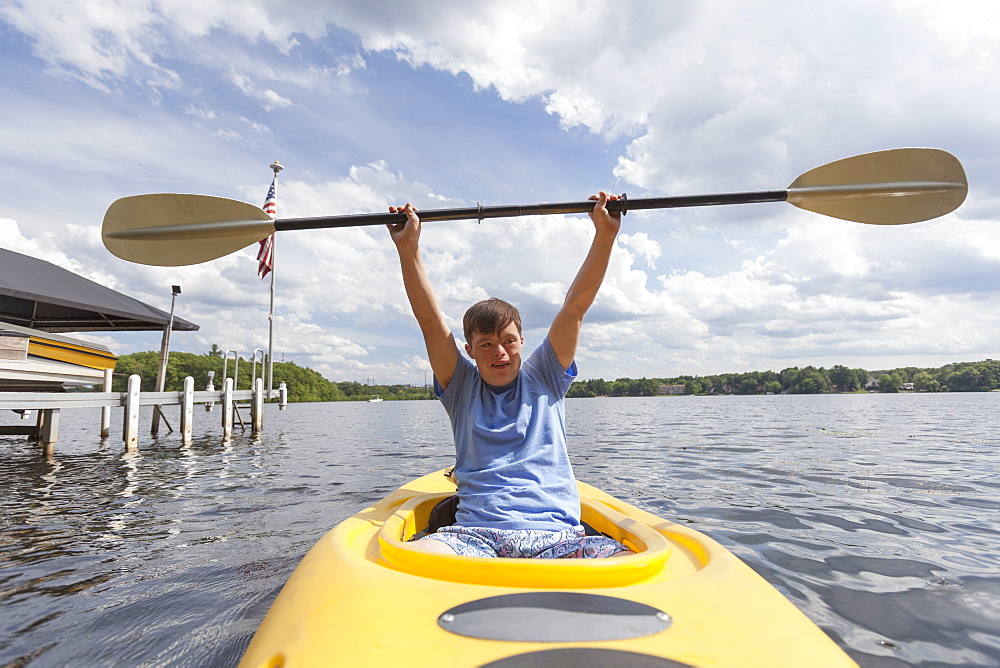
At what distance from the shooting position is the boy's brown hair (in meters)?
2.32

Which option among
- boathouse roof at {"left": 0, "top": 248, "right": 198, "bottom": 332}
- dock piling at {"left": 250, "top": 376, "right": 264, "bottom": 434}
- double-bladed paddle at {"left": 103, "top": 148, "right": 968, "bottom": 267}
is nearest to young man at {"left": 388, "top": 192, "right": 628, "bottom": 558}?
double-bladed paddle at {"left": 103, "top": 148, "right": 968, "bottom": 267}

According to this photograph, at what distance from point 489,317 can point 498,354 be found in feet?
0.53

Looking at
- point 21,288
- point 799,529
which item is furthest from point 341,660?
point 21,288

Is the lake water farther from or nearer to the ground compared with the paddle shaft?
nearer to the ground

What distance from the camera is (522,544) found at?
6.55 ft

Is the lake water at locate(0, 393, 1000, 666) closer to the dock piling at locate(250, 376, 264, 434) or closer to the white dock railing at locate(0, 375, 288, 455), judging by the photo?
the white dock railing at locate(0, 375, 288, 455)

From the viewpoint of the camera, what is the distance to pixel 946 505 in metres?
5.06

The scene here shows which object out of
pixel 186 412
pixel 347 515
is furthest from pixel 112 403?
pixel 347 515

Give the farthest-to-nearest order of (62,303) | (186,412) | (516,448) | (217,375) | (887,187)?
(217,375) → (186,412) → (62,303) → (887,187) → (516,448)

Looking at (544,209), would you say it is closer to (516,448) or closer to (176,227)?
(516,448)

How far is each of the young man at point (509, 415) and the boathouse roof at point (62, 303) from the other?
389 inches

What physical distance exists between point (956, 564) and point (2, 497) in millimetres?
8893

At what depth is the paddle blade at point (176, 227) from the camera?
12.1ft

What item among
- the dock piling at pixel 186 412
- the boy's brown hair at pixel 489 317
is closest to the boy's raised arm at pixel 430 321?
the boy's brown hair at pixel 489 317
